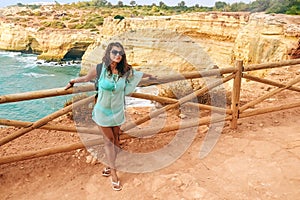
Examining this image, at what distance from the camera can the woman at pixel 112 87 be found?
3.25 meters

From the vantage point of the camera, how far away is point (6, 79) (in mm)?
29406

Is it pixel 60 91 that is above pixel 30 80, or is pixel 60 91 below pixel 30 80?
above

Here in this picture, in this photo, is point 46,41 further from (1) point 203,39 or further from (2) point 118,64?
(2) point 118,64

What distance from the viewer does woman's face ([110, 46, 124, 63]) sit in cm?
320

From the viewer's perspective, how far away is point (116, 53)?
10.5 feet

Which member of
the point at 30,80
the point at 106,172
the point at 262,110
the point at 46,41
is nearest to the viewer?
the point at 106,172

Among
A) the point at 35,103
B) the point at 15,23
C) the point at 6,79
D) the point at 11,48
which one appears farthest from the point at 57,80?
the point at 15,23

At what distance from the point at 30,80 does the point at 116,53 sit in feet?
92.6

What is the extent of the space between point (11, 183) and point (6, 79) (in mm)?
28298

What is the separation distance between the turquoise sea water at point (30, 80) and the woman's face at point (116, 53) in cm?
1241

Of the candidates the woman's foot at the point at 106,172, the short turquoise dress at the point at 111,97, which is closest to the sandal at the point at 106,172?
the woman's foot at the point at 106,172

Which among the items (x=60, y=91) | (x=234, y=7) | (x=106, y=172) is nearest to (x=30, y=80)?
(x=60, y=91)

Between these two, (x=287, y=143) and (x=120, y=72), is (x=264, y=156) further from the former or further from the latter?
(x=120, y=72)

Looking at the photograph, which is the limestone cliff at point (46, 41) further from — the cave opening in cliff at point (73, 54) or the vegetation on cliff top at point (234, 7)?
the vegetation on cliff top at point (234, 7)
